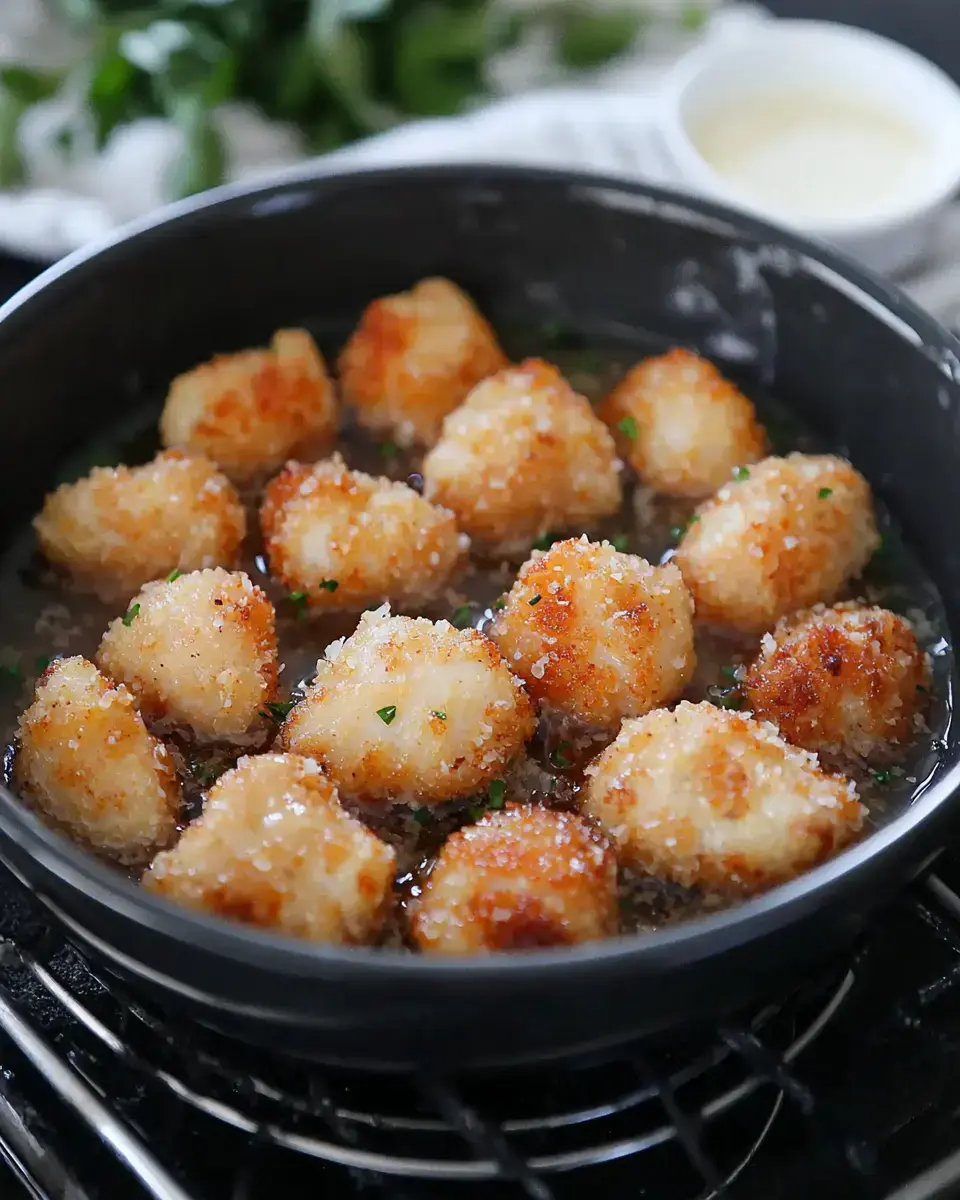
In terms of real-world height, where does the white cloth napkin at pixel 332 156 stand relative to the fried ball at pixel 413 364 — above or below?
above

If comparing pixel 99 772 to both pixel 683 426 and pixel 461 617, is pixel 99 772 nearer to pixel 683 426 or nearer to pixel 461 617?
pixel 461 617

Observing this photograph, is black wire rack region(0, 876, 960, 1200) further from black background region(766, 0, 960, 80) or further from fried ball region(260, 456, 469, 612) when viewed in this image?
black background region(766, 0, 960, 80)

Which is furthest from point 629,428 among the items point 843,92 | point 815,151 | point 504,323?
point 843,92

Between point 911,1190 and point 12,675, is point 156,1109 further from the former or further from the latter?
point 911,1190

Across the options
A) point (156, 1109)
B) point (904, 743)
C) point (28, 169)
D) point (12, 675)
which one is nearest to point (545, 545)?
point (904, 743)

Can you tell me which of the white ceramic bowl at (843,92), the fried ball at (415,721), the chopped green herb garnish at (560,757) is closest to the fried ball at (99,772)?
the fried ball at (415,721)

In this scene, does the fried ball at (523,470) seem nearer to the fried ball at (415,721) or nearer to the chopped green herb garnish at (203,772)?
the fried ball at (415,721)

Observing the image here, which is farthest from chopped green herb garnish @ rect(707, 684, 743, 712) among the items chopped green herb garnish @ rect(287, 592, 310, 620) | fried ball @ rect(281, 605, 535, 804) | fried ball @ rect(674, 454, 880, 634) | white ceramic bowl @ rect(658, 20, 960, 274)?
white ceramic bowl @ rect(658, 20, 960, 274)
